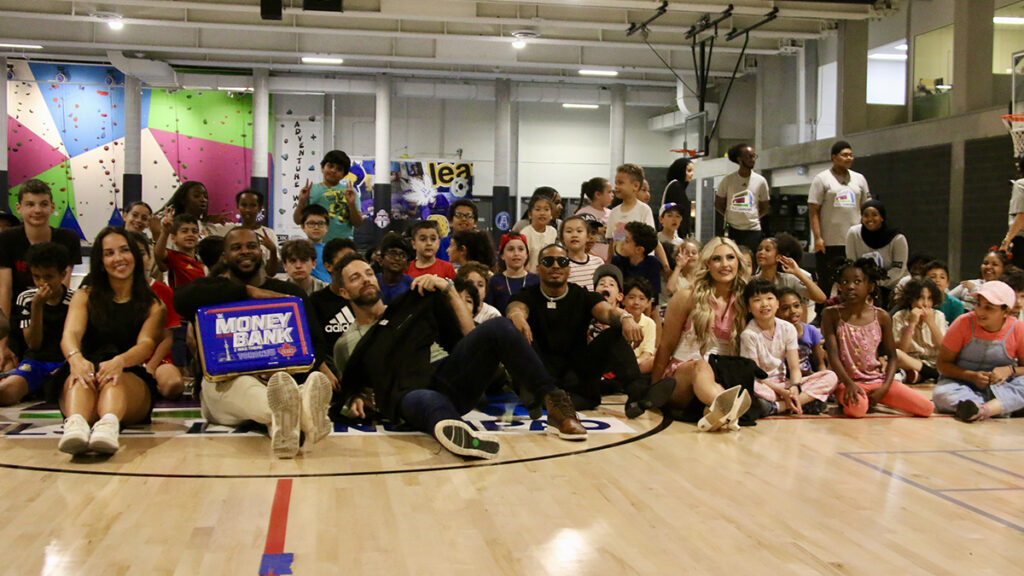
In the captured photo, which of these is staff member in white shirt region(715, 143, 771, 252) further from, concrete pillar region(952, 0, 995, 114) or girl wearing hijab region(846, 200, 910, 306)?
concrete pillar region(952, 0, 995, 114)

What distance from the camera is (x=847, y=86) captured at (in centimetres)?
1410

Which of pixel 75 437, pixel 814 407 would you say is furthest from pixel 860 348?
pixel 75 437

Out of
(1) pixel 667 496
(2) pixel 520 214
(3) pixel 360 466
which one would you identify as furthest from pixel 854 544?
(2) pixel 520 214

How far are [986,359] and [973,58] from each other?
7693 mm

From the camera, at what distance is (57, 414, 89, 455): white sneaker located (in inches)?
151

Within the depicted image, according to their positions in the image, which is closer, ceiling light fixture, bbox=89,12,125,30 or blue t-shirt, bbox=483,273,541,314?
blue t-shirt, bbox=483,273,541,314

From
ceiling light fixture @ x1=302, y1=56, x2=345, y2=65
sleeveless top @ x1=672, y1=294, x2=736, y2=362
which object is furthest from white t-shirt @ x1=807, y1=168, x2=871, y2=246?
ceiling light fixture @ x1=302, y1=56, x2=345, y2=65

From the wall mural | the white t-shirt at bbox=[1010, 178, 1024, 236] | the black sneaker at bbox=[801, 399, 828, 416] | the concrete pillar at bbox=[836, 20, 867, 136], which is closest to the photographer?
the black sneaker at bbox=[801, 399, 828, 416]

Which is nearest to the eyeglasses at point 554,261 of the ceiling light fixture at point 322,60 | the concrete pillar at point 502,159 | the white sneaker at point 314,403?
the white sneaker at point 314,403

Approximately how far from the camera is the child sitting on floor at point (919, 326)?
6859mm

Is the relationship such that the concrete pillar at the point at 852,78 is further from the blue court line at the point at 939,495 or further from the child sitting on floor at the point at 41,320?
the child sitting on floor at the point at 41,320

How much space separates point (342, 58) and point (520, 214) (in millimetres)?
6324

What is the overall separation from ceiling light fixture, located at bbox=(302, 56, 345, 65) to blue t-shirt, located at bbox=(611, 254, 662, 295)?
11292 mm

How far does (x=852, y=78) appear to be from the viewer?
555 inches
